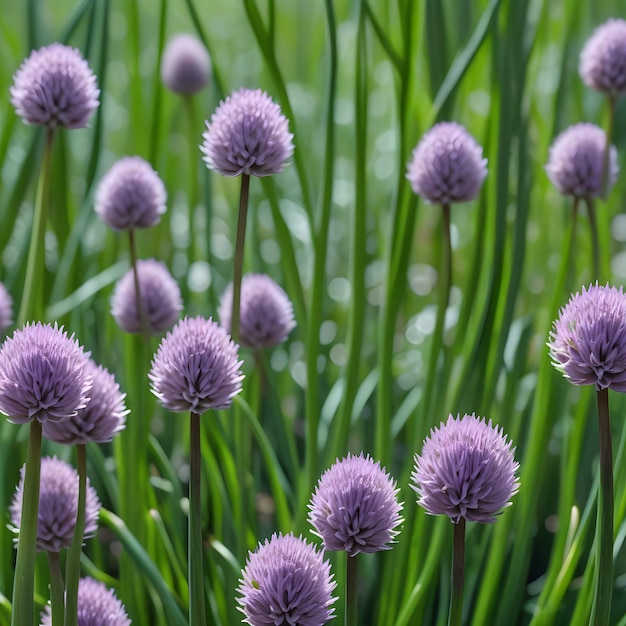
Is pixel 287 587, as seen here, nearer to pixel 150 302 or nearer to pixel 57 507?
pixel 57 507

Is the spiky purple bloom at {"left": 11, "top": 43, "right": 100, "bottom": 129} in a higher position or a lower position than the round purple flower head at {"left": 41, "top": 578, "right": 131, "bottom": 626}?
higher

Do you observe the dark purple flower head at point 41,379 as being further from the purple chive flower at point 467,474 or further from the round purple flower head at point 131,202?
the round purple flower head at point 131,202

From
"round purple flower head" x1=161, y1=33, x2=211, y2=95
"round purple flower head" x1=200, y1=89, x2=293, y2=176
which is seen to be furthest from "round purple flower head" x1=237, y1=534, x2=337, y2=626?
"round purple flower head" x1=161, y1=33, x2=211, y2=95

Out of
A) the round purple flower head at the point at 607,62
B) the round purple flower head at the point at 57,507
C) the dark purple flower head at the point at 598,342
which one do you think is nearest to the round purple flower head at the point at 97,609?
the round purple flower head at the point at 57,507

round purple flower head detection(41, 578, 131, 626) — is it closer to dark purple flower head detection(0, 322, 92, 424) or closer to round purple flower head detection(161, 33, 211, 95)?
dark purple flower head detection(0, 322, 92, 424)

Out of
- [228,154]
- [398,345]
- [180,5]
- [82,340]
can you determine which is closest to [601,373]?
[228,154]
